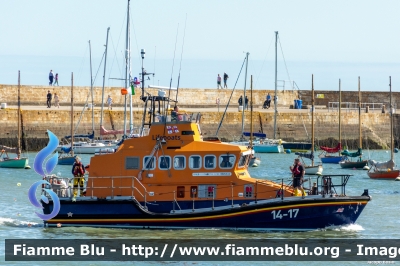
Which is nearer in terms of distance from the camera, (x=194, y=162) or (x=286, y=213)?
(x=286, y=213)

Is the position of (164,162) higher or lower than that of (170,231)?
higher

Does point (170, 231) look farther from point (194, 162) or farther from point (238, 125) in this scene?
point (238, 125)

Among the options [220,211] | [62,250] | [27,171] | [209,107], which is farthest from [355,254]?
[209,107]

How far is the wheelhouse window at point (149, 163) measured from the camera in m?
22.0

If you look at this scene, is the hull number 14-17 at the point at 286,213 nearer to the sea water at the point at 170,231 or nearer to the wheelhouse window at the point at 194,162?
the sea water at the point at 170,231

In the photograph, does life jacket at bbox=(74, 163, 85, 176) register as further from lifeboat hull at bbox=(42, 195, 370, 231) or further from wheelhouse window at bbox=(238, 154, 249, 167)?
wheelhouse window at bbox=(238, 154, 249, 167)

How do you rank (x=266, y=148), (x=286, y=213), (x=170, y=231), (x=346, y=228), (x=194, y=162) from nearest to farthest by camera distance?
(x=286, y=213)
(x=170, y=231)
(x=194, y=162)
(x=346, y=228)
(x=266, y=148)

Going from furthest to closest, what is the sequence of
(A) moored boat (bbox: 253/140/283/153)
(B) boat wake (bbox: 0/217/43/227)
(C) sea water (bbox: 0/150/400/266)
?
(A) moored boat (bbox: 253/140/283/153) < (B) boat wake (bbox: 0/217/43/227) < (C) sea water (bbox: 0/150/400/266)

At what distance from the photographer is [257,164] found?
4531cm

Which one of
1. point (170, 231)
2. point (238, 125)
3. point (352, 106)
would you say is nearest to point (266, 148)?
point (238, 125)

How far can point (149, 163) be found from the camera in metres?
22.0

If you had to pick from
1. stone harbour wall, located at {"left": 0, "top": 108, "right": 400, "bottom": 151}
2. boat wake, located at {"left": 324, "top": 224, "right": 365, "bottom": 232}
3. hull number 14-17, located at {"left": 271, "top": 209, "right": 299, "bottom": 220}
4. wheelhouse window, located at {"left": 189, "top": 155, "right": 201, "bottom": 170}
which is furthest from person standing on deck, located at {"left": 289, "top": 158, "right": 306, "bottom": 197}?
stone harbour wall, located at {"left": 0, "top": 108, "right": 400, "bottom": 151}

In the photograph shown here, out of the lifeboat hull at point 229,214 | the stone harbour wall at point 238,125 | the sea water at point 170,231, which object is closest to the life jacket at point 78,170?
the lifeboat hull at point 229,214

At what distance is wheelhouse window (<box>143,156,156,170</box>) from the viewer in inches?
866
